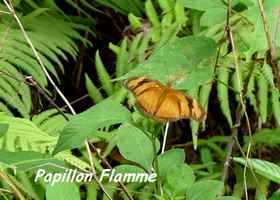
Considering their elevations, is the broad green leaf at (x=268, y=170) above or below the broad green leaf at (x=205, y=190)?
above

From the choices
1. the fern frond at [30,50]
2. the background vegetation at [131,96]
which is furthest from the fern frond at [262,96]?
the fern frond at [30,50]

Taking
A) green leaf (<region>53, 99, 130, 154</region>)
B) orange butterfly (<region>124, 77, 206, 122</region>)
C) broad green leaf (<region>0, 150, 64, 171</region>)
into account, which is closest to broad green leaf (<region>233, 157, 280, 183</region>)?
orange butterfly (<region>124, 77, 206, 122</region>)

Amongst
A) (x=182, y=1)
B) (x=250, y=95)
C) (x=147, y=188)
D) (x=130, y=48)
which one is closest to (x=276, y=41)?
(x=182, y=1)

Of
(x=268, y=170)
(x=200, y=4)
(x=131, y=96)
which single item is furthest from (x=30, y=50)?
(x=268, y=170)

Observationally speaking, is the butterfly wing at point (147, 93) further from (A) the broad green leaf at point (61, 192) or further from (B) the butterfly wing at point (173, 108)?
(A) the broad green leaf at point (61, 192)

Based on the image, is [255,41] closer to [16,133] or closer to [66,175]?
[66,175]

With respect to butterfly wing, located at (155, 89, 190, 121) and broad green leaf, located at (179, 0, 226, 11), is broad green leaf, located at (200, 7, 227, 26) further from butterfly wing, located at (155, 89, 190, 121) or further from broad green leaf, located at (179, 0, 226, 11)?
butterfly wing, located at (155, 89, 190, 121)
